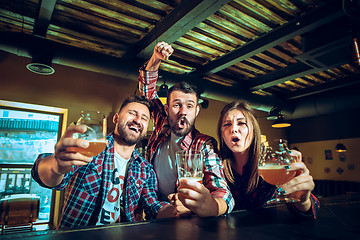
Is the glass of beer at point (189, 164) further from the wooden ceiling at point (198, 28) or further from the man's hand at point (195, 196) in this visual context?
the wooden ceiling at point (198, 28)

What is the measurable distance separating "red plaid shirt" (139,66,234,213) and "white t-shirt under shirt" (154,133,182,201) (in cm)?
6

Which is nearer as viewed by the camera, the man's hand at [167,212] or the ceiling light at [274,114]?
the man's hand at [167,212]

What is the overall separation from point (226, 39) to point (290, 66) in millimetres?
1950

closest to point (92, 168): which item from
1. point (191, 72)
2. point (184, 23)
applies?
point (184, 23)

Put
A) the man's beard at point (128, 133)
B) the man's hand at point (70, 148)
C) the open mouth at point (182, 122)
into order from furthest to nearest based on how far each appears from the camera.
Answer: the open mouth at point (182, 122) → the man's beard at point (128, 133) → the man's hand at point (70, 148)

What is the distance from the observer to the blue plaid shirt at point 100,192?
4.98 ft

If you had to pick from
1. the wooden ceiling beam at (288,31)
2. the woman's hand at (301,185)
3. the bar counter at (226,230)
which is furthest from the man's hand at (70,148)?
the wooden ceiling beam at (288,31)

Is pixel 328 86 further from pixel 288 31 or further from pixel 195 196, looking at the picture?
pixel 195 196

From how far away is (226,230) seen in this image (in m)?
0.80

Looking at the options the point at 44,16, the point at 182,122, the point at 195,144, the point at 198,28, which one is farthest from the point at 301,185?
the point at 44,16

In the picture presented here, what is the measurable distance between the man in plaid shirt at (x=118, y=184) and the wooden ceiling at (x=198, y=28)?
177 cm

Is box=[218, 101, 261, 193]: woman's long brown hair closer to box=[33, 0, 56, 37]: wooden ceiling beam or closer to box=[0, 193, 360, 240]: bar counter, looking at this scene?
box=[0, 193, 360, 240]: bar counter

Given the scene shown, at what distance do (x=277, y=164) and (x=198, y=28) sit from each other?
3017 mm

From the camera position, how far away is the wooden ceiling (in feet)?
9.64
